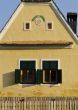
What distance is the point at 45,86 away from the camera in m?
31.2

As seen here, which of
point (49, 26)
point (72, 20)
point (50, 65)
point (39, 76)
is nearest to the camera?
point (39, 76)

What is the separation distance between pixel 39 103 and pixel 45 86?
7.50 meters

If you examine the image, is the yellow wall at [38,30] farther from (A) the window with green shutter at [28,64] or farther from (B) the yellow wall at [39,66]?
(A) the window with green shutter at [28,64]

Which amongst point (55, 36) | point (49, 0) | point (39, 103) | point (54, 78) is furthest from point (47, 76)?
point (39, 103)

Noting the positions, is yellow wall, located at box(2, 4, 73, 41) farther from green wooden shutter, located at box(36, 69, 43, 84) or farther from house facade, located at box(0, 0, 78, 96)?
green wooden shutter, located at box(36, 69, 43, 84)

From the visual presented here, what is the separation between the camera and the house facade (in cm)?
3125

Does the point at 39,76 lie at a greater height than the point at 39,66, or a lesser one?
lesser

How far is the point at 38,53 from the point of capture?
103 ft

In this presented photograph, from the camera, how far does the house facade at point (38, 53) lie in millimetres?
31250

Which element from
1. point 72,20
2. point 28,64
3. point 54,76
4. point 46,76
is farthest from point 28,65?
point 72,20

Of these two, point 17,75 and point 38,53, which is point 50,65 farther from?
point 17,75

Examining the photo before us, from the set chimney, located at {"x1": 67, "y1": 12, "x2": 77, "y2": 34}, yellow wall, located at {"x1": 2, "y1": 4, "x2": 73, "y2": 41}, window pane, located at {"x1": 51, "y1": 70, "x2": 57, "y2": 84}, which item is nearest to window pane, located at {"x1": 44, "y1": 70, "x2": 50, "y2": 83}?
window pane, located at {"x1": 51, "y1": 70, "x2": 57, "y2": 84}

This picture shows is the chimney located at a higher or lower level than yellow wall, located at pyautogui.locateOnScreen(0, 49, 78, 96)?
higher

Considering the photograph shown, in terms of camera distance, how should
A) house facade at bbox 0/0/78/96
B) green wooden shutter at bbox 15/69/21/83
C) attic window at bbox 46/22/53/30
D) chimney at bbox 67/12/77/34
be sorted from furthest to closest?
chimney at bbox 67/12/77/34
attic window at bbox 46/22/53/30
house facade at bbox 0/0/78/96
green wooden shutter at bbox 15/69/21/83
